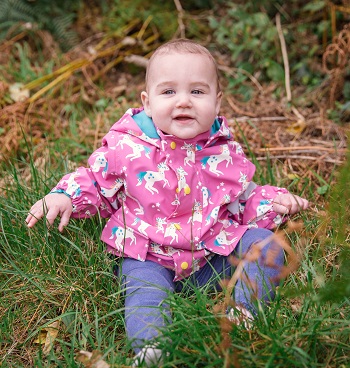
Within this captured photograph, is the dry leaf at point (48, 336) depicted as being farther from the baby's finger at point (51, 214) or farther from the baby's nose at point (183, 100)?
the baby's nose at point (183, 100)

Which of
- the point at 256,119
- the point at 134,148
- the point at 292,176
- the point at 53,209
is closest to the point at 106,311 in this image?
the point at 53,209

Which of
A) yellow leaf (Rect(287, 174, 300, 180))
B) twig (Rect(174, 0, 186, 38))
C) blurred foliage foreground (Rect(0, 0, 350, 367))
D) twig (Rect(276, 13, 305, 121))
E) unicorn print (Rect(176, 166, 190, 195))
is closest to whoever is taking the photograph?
unicorn print (Rect(176, 166, 190, 195))

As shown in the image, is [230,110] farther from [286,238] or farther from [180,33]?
[286,238]

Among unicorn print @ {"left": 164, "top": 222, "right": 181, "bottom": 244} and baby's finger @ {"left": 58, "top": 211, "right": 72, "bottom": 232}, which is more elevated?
baby's finger @ {"left": 58, "top": 211, "right": 72, "bottom": 232}

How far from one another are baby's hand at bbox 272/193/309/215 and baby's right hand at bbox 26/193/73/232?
904 millimetres

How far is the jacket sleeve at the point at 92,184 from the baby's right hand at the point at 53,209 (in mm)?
28

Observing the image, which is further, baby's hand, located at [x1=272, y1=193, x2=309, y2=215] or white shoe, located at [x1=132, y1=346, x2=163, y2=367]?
baby's hand, located at [x1=272, y1=193, x2=309, y2=215]

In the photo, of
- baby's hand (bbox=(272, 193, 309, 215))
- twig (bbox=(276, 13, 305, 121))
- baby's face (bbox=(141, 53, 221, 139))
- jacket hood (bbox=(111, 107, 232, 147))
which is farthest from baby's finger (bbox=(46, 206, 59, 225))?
twig (bbox=(276, 13, 305, 121))

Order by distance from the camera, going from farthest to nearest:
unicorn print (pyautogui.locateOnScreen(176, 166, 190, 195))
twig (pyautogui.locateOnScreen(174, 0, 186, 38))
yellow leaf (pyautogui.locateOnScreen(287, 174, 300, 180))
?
twig (pyautogui.locateOnScreen(174, 0, 186, 38)), yellow leaf (pyautogui.locateOnScreen(287, 174, 300, 180)), unicorn print (pyautogui.locateOnScreen(176, 166, 190, 195))

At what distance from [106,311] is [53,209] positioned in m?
0.46

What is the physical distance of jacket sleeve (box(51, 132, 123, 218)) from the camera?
2309mm

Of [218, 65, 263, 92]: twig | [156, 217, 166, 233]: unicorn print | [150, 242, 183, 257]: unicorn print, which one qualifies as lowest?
[218, 65, 263, 92]: twig

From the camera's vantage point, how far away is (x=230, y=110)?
374cm

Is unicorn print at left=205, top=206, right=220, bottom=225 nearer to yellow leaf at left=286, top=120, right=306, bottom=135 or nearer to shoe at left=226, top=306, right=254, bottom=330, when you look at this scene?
shoe at left=226, top=306, right=254, bottom=330
